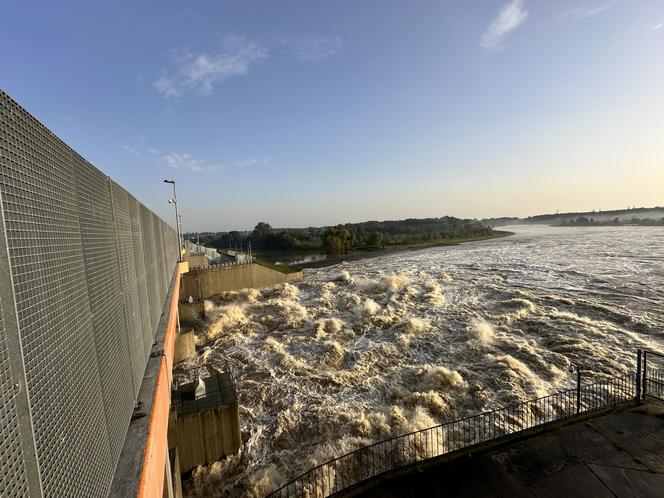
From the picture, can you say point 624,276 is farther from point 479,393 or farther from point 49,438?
point 49,438

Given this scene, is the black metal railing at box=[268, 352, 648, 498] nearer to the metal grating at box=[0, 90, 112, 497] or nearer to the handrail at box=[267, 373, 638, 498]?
the handrail at box=[267, 373, 638, 498]

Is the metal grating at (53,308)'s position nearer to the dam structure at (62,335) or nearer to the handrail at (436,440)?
the dam structure at (62,335)

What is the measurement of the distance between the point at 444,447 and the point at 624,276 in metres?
37.0

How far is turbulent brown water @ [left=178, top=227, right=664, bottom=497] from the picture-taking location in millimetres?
12008

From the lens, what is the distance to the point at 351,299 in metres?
30.8

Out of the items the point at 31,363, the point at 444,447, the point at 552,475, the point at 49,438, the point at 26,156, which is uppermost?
the point at 26,156

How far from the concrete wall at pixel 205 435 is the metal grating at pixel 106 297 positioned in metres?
6.45

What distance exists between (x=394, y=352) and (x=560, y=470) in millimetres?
11712

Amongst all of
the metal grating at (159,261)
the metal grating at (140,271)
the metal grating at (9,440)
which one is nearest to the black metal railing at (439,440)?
the metal grating at (140,271)

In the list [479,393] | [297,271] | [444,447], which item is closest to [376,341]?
[479,393]

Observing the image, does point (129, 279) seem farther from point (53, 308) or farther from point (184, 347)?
point (184, 347)

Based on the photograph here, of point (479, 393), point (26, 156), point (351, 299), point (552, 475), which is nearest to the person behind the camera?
point (26, 156)

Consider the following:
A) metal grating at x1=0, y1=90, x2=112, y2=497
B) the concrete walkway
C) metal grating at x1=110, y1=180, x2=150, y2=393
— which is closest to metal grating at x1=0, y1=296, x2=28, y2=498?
metal grating at x1=0, y1=90, x2=112, y2=497

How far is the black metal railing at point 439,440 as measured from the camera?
923cm
